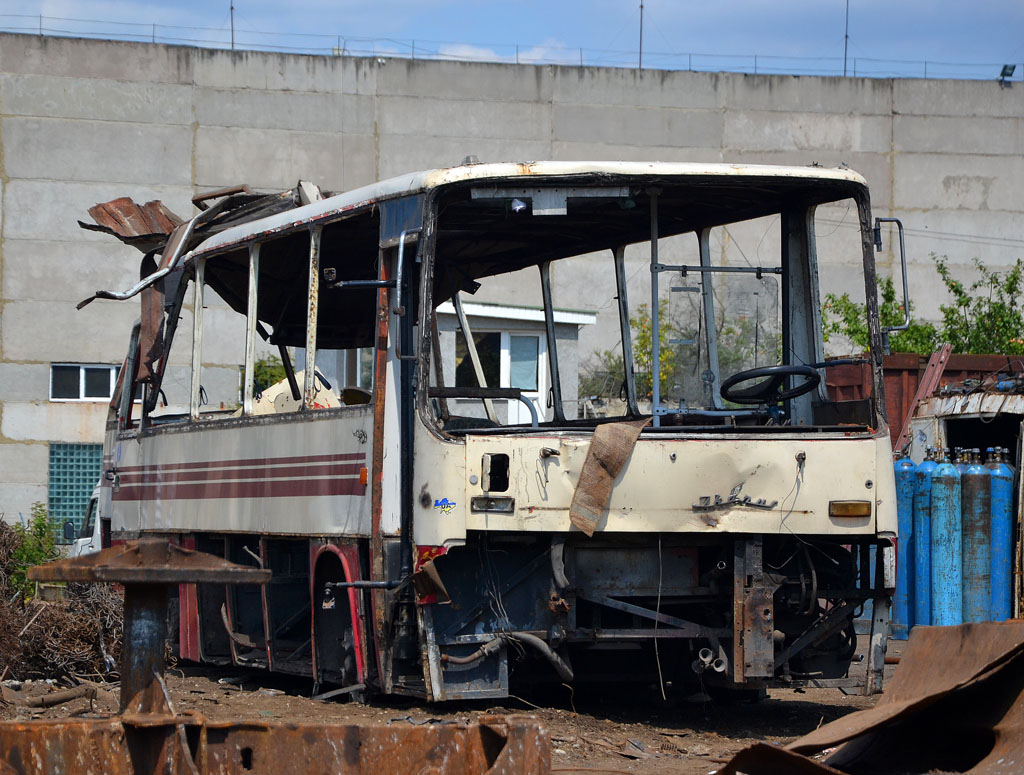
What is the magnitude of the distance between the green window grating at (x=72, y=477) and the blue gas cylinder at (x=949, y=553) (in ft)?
60.1

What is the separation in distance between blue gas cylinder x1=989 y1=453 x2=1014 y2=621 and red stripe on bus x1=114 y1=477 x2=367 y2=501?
7.55 m

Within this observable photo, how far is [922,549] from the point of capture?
1452cm

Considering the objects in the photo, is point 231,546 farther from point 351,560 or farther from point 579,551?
point 579,551

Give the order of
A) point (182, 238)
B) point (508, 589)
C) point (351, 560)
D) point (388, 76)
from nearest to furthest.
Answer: point (508, 589) → point (351, 560) → point (182, 238) → point (388, 76)

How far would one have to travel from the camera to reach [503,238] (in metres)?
9.79

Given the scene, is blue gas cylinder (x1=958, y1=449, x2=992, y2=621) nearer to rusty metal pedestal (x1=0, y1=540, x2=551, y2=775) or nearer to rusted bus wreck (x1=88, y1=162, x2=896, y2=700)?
rusted bus wreck (x1=88, y1=162, x2=896, y2=700)

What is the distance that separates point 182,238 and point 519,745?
7.11 m

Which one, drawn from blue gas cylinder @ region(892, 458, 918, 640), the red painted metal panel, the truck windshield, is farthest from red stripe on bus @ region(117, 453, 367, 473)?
blue gas cylinder @ region(892, 458, 918, 640)

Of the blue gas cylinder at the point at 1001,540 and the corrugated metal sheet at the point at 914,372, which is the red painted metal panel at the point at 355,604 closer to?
the blue gas cylinder at the point at 1001,540

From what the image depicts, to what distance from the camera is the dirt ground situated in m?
7.81

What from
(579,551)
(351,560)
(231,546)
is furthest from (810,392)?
(231,546)

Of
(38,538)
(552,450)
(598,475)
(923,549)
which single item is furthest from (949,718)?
(38,538)

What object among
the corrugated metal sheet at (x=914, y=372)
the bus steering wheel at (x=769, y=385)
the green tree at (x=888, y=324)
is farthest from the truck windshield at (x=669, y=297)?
the green tree at (x=888, y=324)

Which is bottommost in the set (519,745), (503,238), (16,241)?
(519,745)
